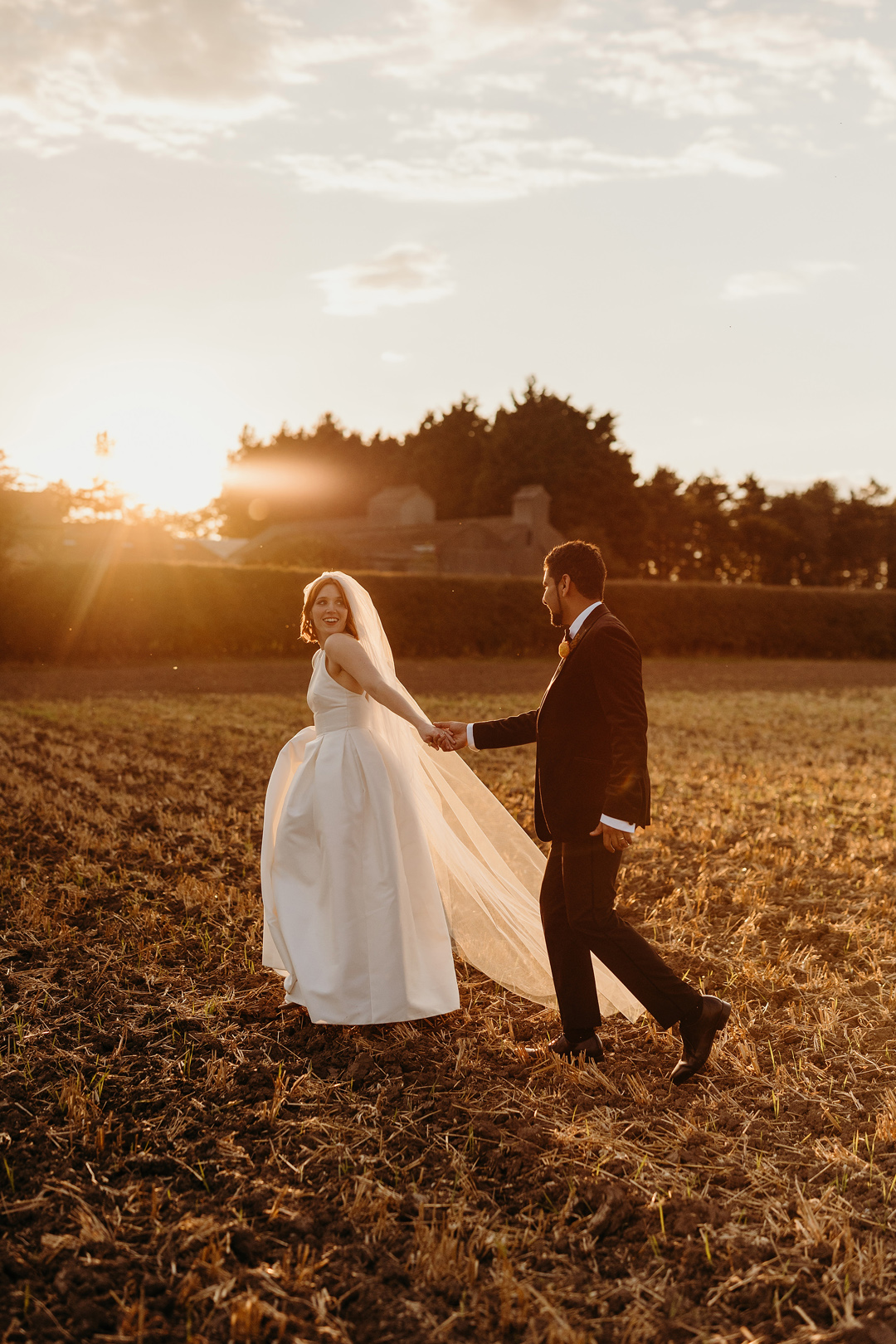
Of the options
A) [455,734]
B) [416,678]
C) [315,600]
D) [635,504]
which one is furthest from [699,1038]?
[635,504]

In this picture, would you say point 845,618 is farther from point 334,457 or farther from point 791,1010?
point 334,457

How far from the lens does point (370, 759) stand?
167 inches

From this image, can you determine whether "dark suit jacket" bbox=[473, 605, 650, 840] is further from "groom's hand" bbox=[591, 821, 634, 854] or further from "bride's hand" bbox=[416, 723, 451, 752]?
"bride's hand" bbox=[416, 723, 451, 752]

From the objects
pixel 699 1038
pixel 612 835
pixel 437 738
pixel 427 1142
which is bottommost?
pixel 427 1142

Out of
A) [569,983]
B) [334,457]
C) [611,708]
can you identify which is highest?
[334,457]

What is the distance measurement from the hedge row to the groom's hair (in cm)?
2140

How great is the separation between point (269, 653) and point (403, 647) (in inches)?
156

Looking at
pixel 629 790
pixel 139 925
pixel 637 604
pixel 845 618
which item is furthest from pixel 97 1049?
pixel 845 618

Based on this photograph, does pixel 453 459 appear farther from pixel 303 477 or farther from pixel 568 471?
pixel 303 477

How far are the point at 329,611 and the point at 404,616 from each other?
2365cm

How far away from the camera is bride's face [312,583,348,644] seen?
14.1 ft

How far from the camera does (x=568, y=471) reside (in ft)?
219

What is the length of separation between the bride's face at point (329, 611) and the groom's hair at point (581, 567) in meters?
1.13

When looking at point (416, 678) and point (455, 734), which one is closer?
point (455, 734)
